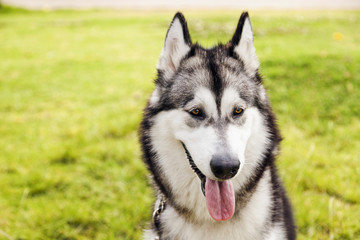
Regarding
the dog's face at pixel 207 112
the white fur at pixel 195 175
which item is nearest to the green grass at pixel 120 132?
the white fur at pixel 195 175

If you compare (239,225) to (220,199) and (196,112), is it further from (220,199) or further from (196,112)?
(196,112)

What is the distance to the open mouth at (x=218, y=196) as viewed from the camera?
96.8 inches

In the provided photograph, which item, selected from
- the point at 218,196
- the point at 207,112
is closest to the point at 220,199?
the point at 218,196

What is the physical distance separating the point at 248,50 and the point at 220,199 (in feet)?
4.25

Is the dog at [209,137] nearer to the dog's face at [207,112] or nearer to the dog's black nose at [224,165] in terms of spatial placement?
the dog's face at [207,112]

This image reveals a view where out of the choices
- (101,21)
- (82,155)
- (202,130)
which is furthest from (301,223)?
(101,21)

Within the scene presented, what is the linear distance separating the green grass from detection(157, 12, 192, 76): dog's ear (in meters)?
1.92

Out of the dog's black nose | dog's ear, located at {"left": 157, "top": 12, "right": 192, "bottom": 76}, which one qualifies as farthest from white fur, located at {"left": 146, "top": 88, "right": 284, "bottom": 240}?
dog's ear, located at {"left": 157, "top": 12, "right": 192, "bottom": 76}

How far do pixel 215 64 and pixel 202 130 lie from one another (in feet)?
2.00

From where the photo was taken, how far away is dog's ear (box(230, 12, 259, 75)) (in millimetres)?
2752

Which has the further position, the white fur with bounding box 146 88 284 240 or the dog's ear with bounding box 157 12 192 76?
the dog's ear with bounding box 157 12 192 76

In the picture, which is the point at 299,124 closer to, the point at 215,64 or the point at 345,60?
the point at 345,60

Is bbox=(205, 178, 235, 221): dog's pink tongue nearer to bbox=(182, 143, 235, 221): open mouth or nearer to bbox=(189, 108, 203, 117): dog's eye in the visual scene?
bbox=(182, 143, 235, 221): open mouth

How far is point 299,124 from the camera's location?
5723mm
